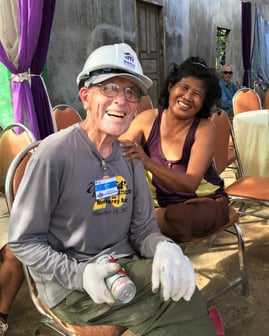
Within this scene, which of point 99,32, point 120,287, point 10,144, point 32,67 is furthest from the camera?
point 99,32

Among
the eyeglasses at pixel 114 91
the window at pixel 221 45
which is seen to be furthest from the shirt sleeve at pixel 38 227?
the window at pixel 221 45

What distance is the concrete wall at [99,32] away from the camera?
14.9 ft

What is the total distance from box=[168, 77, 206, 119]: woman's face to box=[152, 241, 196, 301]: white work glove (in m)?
0.97

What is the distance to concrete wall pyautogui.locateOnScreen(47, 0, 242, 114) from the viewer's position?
455 cm

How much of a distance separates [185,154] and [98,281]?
100 centimetres

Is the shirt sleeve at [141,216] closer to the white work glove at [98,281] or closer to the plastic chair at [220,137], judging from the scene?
the white work glove at [98,281]

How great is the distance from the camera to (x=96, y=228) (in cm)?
109

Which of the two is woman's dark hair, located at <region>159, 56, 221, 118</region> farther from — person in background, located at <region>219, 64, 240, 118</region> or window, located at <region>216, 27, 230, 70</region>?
window, located at <region>216, 27, 230, 70</region>

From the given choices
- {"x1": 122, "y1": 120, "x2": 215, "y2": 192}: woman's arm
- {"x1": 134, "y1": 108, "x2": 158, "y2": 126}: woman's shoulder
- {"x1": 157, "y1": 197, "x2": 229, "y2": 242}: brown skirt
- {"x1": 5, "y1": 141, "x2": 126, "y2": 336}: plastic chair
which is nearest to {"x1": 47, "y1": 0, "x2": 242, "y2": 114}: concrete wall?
{"x1": 134, "y1": 108, "x2": 158, "y2": 126}: woman's shoulder

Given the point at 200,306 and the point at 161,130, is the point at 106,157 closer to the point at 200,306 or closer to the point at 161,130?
the point at 200,306

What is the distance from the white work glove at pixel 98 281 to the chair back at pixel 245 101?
10.5 ft

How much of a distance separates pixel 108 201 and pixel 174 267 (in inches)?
10.7

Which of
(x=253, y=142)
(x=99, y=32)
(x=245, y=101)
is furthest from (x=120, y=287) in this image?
(x=99, y=32)

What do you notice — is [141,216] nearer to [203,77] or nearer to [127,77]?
[127,77]
